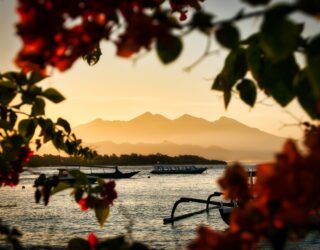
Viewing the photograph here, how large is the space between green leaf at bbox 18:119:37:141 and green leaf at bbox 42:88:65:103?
342 millimetres

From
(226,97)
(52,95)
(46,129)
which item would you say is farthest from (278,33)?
(46,129)

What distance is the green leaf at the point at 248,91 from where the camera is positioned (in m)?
1.58

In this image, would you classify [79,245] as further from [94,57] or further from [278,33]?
[94,57]

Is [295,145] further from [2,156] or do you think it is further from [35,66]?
Result: [2,156]

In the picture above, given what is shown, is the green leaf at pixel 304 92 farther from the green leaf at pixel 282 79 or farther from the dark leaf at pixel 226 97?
the dark leaf at pixel 226 97

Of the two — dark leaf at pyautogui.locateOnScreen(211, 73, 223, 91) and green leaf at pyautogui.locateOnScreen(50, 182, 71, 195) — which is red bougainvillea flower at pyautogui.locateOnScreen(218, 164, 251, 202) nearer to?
dark leaf at pyautogui.locateOnScreen(211, 73, 223, 91)

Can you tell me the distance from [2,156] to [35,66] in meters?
1.64

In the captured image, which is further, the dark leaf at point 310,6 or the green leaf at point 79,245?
the green leaf at point 79,245

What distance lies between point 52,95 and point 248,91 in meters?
0.93

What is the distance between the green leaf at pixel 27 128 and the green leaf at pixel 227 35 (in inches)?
65.2

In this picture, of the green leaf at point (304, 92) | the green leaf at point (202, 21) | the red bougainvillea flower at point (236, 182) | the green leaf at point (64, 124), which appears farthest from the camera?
the green leaf at point (64, 124)

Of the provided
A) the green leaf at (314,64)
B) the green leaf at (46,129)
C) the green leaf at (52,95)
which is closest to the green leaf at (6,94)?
the green leaf at (52,95)

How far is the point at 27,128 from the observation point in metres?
2.39

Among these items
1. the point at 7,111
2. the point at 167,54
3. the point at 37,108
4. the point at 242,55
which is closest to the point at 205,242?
the point at 167,54
